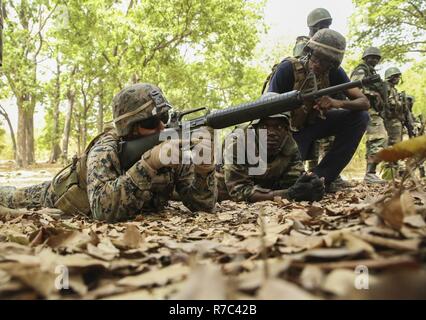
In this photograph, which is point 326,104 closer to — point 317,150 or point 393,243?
point 317,150

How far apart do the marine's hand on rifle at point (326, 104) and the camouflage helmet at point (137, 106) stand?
5.69 feet

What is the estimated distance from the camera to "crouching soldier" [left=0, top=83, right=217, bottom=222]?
2641 millimetres

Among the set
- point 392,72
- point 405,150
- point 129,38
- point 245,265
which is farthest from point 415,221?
point 129,38

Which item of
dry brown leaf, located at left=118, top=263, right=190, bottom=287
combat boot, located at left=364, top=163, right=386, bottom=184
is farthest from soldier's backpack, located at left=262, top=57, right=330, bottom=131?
dry brown leaf, located at left=118, top=263, right=190, bottom=287

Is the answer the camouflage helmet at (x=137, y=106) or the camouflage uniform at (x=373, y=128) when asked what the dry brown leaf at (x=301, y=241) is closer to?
the camouflage helmet at (x=137, y=106)

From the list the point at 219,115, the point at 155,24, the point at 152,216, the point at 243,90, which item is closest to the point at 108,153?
the point at 152,216

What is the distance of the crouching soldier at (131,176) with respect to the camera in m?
2.64

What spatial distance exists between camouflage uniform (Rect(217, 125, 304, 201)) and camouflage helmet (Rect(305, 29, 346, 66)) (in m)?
0.93

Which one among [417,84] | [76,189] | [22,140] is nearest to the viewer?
[76,189]

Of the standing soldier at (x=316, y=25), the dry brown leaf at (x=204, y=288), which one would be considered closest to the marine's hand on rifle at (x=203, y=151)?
the dry brown leaf at (x=204, y=288)

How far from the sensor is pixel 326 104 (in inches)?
158

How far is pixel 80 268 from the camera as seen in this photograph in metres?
1.08

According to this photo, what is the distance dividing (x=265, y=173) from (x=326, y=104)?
3.10 ft

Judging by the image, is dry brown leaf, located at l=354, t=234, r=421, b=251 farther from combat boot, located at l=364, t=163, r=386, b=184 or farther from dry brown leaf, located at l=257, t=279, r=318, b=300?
combat boot, located at l=364, t=163, r=386, b=184
